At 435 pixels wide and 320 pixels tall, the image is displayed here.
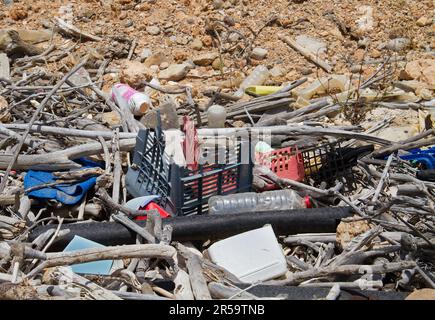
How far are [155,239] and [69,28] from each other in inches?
112

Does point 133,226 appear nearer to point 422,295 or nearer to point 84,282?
point 84,282

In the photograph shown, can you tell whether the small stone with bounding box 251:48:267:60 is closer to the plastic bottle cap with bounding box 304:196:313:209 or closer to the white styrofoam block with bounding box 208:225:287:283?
the plastic bottle cap with bounding box 304:196:313:209

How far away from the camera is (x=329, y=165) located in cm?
349

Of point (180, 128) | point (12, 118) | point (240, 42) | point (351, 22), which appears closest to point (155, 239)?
point (180, 128)

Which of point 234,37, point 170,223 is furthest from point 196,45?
point 170,223

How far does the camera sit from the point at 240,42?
202 inches

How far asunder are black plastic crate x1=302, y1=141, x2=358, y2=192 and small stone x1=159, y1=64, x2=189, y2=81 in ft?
4.92

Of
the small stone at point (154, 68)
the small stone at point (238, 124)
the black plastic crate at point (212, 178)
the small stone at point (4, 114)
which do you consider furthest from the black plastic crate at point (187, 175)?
the small stone at point (154, 68)

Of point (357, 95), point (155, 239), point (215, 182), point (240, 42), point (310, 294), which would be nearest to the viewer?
point (310, 294)

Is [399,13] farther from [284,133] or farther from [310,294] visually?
[310,294]

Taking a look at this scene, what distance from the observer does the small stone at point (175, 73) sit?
15.4ft

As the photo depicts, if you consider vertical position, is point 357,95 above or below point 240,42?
below

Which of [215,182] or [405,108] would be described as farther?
[405,108]

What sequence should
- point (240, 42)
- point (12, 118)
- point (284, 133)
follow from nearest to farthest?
1. point (284, 133)
2. point (12, 118)
3. point (240, 42)
